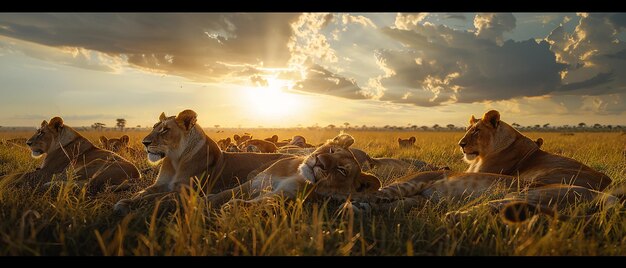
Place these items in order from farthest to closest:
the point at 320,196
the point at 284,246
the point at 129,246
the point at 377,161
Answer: the point at 377,161, the point at 320,196, the point at 129,246, the point at 284,246

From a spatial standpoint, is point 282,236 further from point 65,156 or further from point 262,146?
point 262,146

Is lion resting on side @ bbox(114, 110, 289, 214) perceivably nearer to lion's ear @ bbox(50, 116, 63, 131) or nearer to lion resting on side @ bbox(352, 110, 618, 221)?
lion resting on side @ bbox(352, 110, 618, 221)

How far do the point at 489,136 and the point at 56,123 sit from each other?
24.0 ft

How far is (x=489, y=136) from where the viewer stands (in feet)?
25.6

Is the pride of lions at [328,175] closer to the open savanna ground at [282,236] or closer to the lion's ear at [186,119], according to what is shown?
the lion's ear at [186,119]

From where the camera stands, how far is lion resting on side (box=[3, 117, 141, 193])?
764 cm

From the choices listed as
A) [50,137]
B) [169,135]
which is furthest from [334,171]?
[50,137]

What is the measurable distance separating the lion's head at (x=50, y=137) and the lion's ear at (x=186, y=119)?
10.9ft

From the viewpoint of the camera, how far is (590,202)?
4.73m

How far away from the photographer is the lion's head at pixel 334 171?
4.61 m

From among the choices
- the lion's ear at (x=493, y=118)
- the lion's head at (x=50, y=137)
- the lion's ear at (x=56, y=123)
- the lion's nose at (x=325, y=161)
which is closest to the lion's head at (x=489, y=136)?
the lion's ear at (x=493, y=118)

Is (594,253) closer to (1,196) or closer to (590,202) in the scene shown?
(590,202)

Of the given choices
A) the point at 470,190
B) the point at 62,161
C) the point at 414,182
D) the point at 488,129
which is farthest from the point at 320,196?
the point at 62,161
